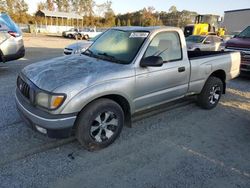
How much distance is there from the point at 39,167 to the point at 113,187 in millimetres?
1027

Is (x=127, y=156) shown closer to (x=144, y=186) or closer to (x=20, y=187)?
(x=144, y=186)

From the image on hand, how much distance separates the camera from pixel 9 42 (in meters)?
7.50

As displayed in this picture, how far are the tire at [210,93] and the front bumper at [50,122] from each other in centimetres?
312

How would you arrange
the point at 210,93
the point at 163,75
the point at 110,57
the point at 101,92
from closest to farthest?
the point at 101,92, the point at 110,57, the point at 163,75, the point at 210,93

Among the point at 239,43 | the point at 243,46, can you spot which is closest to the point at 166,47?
the point at 243,46

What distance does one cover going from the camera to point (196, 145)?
3.69 m

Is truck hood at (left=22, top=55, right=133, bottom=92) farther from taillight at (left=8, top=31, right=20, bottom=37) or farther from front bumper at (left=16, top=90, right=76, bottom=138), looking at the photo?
taillight at (left=8, top=31, right=20, bottom=37)

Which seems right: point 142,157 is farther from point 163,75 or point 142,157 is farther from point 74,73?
point 74,73

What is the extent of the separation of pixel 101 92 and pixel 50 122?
77 cm

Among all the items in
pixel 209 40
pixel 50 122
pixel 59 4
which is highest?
pixel 59 4

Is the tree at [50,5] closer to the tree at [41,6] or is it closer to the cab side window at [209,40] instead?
the tree at [41,6]

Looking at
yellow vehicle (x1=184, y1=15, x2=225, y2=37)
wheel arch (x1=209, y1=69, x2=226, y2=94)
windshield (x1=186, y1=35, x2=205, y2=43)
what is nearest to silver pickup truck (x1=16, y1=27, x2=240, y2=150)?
wheel arch (x1=209, y1=69, x2=226, y2=94)

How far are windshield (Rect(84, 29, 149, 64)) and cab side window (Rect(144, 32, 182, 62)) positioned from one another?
20 centimetres

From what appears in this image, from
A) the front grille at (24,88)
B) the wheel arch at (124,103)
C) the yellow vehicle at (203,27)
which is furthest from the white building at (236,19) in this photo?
the front grille at (24,88)
